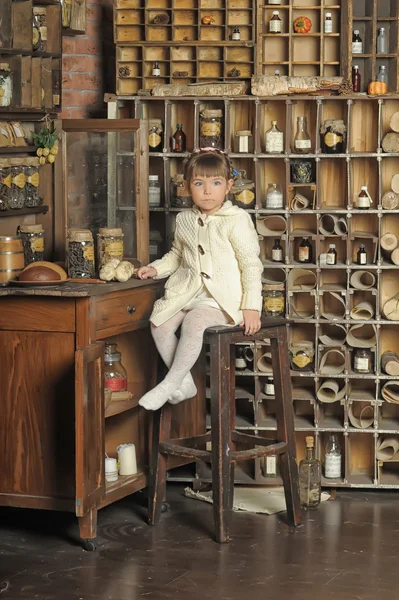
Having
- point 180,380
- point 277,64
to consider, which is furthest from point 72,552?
point 277,64

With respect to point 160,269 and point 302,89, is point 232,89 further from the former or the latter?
point 160,269

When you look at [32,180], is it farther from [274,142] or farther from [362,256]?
[362,256]

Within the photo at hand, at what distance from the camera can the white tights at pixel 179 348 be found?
3883 mm

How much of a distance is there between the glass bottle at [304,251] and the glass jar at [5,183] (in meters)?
1.28

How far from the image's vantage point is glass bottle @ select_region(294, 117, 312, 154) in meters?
4.53

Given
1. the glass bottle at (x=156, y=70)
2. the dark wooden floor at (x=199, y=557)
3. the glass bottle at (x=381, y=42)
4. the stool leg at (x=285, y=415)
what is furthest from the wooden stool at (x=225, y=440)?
the glass bottle at (x=381, y=42)

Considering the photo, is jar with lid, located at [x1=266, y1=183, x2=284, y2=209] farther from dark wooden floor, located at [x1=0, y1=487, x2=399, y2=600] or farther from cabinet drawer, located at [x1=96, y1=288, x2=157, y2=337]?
dark wooden floor, located at [x1=0, y1=487, x2=399, y2=600]

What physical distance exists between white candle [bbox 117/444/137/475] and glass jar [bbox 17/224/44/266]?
82cm

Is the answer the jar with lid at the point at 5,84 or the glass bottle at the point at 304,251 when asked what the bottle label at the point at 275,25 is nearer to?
the glass bottle at the point at 304,251

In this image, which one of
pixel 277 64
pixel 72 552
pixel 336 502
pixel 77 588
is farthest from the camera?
pixel 277 64

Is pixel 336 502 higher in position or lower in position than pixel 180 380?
lower

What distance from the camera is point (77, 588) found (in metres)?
3.47

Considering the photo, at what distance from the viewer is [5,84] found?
4066 millimetres

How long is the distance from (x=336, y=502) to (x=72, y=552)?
122cm
